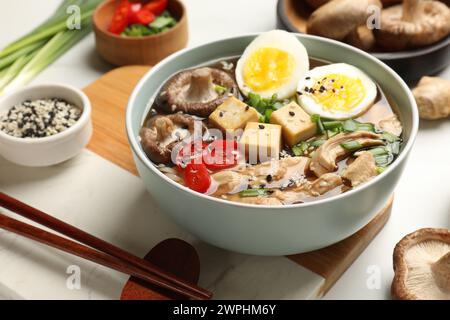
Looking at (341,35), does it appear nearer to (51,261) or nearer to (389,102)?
(389,102)

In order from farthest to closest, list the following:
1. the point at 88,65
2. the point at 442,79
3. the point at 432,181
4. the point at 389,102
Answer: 1. the point at 88,65
2. the point at 442,79
3. the point at 432,181
4. the point at 389,102

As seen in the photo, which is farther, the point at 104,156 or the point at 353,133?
the point at 104,156

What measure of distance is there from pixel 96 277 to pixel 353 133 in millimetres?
1002

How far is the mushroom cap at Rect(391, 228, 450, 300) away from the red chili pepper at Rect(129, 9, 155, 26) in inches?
71.0

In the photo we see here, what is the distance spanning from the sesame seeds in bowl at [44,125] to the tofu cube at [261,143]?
71cm

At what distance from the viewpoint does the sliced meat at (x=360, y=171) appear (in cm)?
215

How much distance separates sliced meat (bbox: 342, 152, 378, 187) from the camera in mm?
2150

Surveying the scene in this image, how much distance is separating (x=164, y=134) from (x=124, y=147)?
44 cm

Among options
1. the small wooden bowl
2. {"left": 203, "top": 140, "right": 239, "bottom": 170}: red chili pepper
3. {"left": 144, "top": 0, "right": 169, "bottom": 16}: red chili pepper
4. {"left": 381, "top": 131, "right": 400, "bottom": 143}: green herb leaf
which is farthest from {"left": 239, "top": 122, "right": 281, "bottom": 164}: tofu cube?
{"left": 144, "top": 0, "right": 169, "bottom": 16}: red chili pepper

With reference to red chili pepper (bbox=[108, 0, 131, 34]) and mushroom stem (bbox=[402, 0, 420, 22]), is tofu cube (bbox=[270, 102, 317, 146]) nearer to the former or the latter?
mushroom stem (bbox=[402, 0, 420, 22])

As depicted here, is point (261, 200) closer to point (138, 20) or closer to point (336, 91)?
point (336, 91)

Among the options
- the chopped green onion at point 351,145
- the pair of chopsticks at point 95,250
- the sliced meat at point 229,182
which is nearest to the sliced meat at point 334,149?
the chopped green onion at point 351,145

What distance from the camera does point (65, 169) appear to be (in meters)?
2.68
